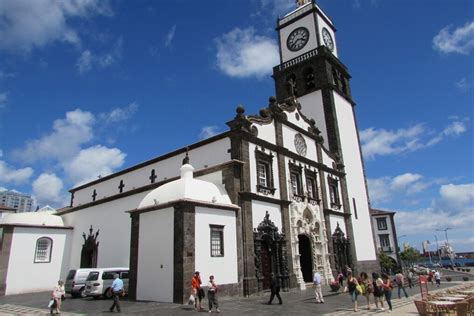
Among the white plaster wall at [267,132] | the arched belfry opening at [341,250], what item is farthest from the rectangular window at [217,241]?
the arched belfry opening at [341,250]

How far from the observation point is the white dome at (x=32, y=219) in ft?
91.3

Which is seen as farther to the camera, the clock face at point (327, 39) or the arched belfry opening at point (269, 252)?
the clock face at point (327, 39)

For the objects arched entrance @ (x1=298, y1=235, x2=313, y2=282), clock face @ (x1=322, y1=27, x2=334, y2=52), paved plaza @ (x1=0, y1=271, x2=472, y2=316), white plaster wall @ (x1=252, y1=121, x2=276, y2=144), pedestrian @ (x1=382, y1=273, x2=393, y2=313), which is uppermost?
clock face @ (x1=322, y1=27, x2=334, y2=52)

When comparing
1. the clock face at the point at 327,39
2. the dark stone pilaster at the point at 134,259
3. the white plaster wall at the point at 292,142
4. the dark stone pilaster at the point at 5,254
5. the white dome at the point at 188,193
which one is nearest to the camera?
the white dome at the point at 188,193

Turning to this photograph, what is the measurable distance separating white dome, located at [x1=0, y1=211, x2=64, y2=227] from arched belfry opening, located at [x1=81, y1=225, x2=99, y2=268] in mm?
3875

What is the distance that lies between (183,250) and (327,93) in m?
23.6

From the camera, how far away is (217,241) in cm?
1855

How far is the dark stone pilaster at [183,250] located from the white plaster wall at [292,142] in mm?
10886

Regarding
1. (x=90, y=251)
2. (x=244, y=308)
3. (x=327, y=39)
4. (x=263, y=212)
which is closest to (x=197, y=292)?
(x=244, y=308)

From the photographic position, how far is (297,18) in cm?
3900

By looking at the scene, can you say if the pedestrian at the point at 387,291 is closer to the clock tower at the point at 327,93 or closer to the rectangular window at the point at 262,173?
the rectangular window at the point at 262,173

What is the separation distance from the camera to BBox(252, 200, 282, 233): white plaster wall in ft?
69.3

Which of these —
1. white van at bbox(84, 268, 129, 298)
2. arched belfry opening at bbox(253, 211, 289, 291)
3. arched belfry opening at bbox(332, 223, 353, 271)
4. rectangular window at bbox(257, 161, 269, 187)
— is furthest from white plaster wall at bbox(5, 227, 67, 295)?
arched belfry opening at bbox(332, 223, 353, 271)

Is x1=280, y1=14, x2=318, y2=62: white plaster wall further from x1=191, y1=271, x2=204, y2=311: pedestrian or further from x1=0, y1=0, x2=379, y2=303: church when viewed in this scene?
x1=191, y1=271, x2=204, y2=311: pedestrian
